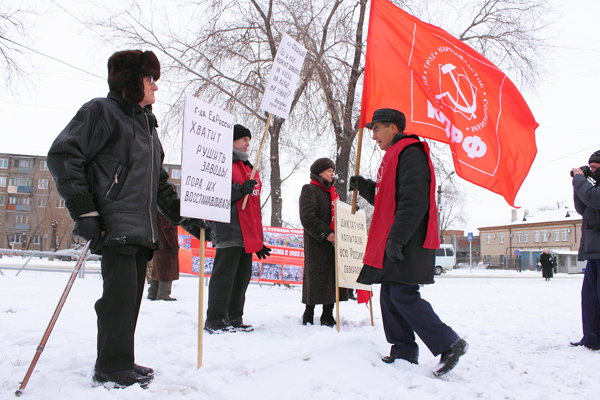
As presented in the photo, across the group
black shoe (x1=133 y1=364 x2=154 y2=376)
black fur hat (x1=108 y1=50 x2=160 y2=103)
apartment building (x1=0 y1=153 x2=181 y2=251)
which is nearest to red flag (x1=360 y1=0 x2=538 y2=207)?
black fur hat (x1=108 y1=50 x2=160 y2=103)

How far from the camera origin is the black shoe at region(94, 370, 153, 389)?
97.0 inches

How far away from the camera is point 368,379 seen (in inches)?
111

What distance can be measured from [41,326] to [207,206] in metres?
2.04

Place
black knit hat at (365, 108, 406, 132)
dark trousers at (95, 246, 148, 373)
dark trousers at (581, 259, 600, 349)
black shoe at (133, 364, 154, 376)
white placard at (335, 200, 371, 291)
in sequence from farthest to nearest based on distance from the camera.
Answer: white placard at (335, 200, 371, 291)
dark trousers at (581, 259, 600, 349)
black knit hat at (365, 108, 406, 132)
black shoe at (133, 364, 154, 376)
dark trousers at (95, 246, 148, 373)

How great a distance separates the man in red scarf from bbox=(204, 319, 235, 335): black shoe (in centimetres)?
164

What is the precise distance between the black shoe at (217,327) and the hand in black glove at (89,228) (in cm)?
202

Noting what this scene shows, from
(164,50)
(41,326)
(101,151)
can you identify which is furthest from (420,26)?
(164,50)

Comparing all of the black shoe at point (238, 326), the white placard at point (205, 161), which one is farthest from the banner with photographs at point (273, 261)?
the white placard at point (205, 161)

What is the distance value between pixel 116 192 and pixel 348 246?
9.70ft

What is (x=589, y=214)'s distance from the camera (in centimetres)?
448

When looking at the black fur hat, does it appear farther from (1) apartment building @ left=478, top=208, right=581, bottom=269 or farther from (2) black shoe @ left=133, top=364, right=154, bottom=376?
(1) apartment building @ left=478, top=208, right=581, bottom=269

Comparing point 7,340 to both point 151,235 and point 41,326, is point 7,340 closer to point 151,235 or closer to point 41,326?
point 41,326

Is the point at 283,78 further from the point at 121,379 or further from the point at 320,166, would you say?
the point at 121,379

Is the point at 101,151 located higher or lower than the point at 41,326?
higher
